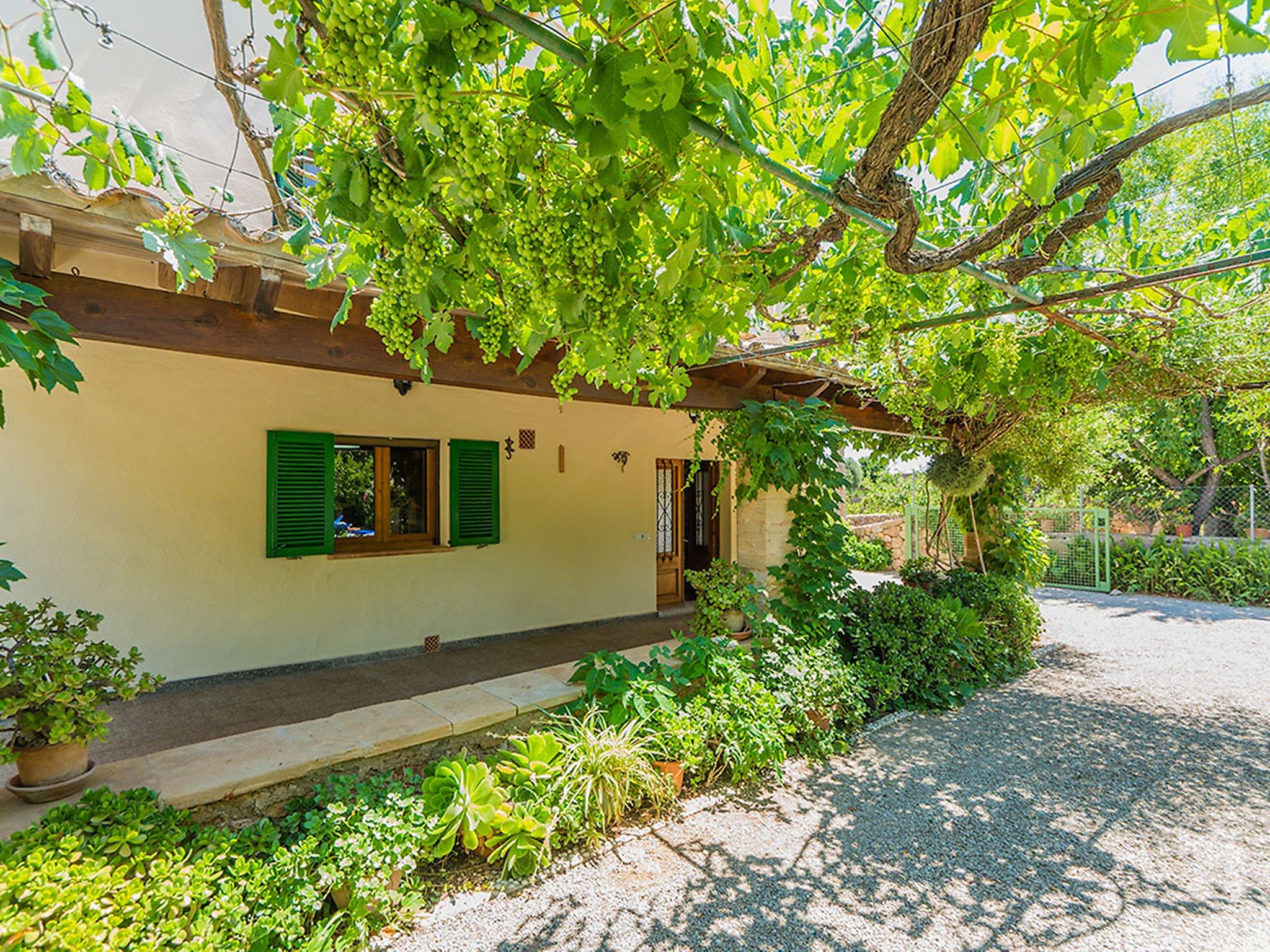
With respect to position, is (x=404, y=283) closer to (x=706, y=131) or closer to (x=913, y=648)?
(x=706, y=131)

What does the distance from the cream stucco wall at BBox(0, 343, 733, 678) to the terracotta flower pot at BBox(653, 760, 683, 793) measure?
2.89m

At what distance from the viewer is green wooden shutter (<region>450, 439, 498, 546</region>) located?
5.59 metres

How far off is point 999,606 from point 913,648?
1.68 metres

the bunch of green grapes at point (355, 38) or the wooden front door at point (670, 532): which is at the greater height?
the bunch of green grapes at point (355, 38)

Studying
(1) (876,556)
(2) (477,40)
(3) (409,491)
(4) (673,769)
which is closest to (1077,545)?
(1) (876,556)

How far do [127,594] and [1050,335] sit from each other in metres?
6.17

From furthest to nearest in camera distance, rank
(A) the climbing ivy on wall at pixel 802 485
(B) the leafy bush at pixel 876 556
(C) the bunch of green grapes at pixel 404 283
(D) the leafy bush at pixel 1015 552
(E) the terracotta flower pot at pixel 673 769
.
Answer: (B) the leafy bush at pixel 876 556
(D) the leafy bush at pixel 1015 552
(A) the climbing ivy on wall at pixel 802 485
(E) the terracotta flower pot at pixel 673 769
(C) the bunch of green grapes at pixel 404 283

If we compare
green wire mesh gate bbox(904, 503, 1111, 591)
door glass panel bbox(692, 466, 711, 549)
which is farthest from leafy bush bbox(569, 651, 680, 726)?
green wire mesh gate bbox(904, 503, 1111, 591)

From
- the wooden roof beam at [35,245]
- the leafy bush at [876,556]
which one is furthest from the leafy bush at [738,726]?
the leafy bush at [876,556]

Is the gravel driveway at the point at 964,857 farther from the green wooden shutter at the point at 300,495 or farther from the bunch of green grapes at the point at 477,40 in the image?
the green wooden shutter at the point at 300,495

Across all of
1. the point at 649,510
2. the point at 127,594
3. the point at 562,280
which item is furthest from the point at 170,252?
the point at 649,510

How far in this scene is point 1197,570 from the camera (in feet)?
31.9

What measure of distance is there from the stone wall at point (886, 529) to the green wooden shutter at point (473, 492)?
9.36 metres

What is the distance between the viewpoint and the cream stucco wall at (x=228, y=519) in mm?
4004
